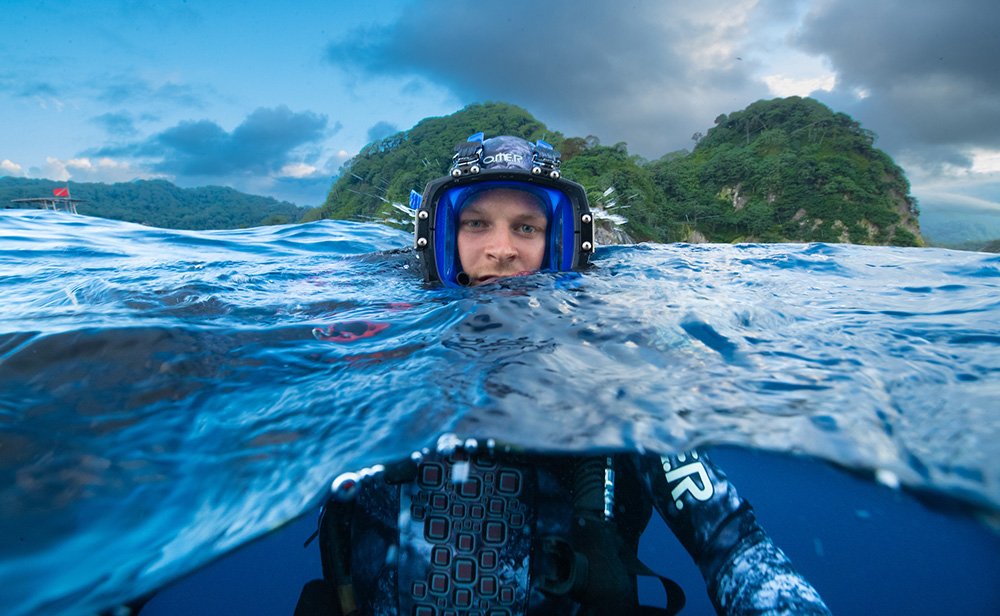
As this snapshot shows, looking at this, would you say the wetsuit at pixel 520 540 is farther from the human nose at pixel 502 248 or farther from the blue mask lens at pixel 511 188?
the blue mask lens at pixel 511 188

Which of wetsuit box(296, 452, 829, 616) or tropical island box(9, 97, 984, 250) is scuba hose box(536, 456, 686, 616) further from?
tropical island box(9, 97, 984, 250)

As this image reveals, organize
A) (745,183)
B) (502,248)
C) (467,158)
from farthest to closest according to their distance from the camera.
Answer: (745,183) → (467,158) → (502,248)

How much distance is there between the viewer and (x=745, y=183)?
150 ft

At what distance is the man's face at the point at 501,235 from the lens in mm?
3520

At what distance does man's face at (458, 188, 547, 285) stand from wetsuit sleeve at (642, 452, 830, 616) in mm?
1805

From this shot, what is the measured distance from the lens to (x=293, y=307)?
11.1 feet

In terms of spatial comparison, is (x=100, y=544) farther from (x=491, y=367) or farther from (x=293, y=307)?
(x=293, y=307)

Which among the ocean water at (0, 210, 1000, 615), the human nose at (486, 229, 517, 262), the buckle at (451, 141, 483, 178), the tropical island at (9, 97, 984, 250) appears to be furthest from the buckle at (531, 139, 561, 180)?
the tropical island at (9, 97, 984, 250)

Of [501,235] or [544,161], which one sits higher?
[544,161]

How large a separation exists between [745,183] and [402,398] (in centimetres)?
5212

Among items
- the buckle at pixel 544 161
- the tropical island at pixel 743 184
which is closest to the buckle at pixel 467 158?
the buckle at pixel 544 161

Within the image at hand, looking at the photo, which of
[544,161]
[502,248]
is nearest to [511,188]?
[544,161]

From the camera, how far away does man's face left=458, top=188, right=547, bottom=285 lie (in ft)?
11.5

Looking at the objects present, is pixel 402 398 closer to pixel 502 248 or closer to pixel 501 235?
pixel 502 248
